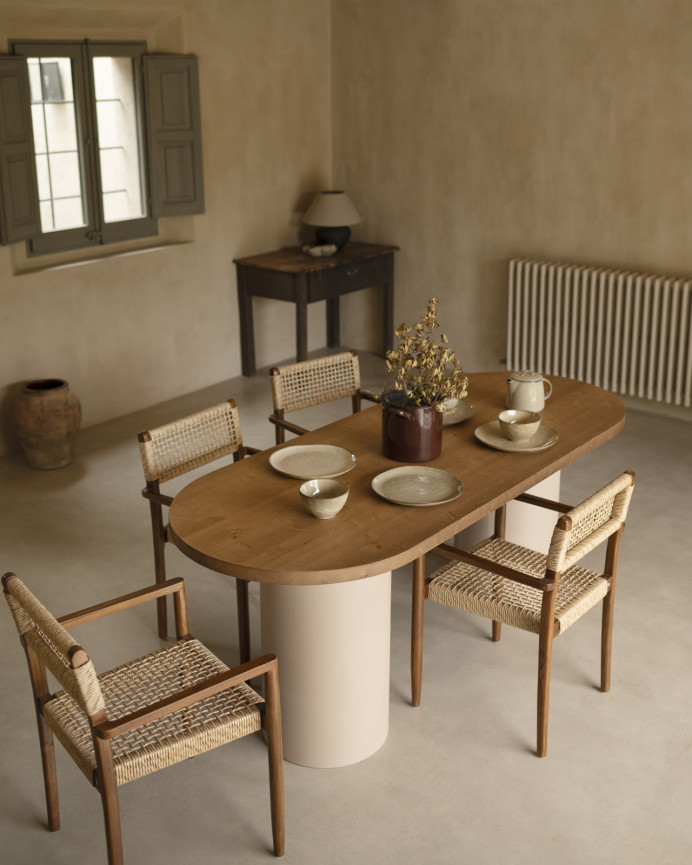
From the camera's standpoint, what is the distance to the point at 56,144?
548 cm

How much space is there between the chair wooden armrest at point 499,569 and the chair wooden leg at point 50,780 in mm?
1227

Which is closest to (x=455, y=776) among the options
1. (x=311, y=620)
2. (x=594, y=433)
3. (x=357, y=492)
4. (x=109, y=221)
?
(x=311, y=620)

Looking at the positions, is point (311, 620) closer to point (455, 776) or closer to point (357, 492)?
point (357, 492)

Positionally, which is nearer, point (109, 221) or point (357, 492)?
point (357, 492)

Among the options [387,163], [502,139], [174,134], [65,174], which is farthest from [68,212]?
[502,139]

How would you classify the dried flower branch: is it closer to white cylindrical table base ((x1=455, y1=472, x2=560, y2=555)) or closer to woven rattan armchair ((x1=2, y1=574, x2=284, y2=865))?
white cylindrical table base ((x1=455, y1=472, x2=560, y2=555))

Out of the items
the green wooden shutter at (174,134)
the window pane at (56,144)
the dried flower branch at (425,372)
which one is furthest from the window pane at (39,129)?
the dried flower branch at (425,372)

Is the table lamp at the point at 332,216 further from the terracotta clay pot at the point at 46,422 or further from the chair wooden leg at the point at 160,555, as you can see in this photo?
the chair wooden leg at the point at 160,555

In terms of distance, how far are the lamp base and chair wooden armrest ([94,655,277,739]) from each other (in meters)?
4.55

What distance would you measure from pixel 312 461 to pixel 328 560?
0.69 m

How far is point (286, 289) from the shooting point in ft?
20.6

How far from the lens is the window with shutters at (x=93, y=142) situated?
16.8 ft

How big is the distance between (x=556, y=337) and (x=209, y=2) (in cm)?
296

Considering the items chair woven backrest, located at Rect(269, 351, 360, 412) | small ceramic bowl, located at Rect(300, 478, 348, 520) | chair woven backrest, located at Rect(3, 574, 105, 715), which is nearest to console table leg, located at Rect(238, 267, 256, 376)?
chair woven backrest, located at Rect(269, 351, 360, 412)
